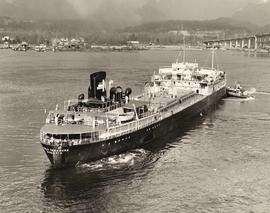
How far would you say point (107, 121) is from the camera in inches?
1542

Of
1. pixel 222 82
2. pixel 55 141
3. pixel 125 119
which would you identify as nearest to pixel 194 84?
pixel 222 82

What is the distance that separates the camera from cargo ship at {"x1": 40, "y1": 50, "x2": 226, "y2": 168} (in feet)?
119

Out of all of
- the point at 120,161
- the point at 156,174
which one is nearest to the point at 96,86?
the point at 120,161

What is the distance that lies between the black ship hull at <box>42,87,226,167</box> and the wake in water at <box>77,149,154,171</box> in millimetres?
423

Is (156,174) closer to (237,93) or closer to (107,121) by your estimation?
(107,121)

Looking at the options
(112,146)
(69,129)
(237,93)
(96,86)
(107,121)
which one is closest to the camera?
(69,129)

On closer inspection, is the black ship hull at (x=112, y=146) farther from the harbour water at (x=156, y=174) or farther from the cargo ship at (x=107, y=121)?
the harbour water at (x=156, y=174)

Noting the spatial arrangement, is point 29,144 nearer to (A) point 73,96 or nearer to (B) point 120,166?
(B) point 120,166

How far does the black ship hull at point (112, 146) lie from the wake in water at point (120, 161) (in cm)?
42

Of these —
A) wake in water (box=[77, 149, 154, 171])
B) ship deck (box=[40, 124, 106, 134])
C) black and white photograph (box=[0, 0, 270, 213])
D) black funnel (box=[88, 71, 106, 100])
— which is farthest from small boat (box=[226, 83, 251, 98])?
ship deck (box=[40, 124, 106, 134])

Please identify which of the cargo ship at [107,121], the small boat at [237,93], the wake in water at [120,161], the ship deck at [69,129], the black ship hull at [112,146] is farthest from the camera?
the small boat at [237,93]

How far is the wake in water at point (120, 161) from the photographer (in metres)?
36.9

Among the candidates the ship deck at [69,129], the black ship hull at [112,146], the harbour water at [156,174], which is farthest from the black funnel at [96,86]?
the harbour water at [156,174]

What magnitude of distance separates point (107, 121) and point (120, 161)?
3943 mm
